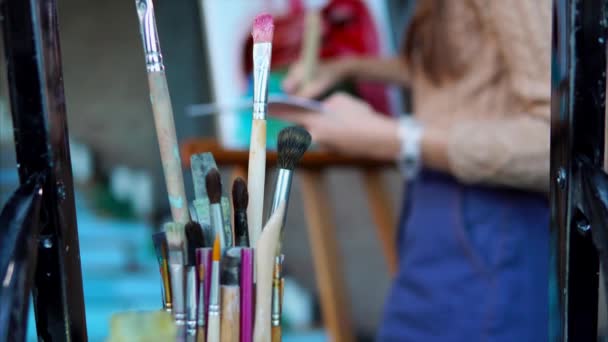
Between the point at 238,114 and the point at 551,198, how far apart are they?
1.16 metres

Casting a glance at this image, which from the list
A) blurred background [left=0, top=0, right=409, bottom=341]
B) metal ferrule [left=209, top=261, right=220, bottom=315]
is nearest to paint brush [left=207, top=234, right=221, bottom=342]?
metal ferrule [left=209, top=261, right=220, bottom=315]

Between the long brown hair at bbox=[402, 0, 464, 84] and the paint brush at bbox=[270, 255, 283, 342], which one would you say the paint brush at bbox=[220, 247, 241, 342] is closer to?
the paint brush at bbox=[270, 255, 283, 342]

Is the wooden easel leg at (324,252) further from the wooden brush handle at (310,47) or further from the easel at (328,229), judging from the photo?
the wooden brush handle at (310,47)

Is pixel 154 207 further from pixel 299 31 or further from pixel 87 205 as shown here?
pixel 299 31

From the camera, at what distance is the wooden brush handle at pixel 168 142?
52 cm

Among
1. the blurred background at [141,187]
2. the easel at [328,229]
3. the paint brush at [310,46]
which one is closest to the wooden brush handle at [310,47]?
the paint brush at [310,46]

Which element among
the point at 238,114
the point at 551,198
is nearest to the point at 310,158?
the point at 238,114

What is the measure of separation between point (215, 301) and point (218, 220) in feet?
0.20

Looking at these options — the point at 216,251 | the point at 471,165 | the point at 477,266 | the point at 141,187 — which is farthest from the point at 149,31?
the point at 141,187

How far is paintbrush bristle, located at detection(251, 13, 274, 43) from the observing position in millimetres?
522

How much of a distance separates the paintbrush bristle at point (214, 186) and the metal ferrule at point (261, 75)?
54mm

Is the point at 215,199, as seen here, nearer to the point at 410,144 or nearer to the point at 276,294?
the point at 276,294

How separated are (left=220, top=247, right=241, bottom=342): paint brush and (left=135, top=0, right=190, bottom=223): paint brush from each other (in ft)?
0.21

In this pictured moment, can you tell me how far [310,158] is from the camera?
1.60 meters
